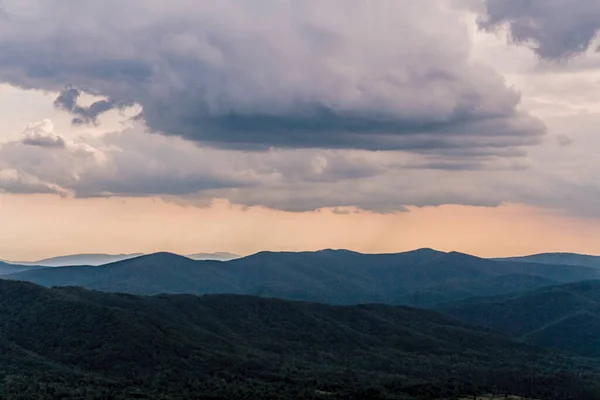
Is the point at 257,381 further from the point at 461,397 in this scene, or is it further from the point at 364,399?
the point at 461,397

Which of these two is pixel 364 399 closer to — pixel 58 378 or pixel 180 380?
pixel 180 380

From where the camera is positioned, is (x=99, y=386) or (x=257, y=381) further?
(x=257, y=381)

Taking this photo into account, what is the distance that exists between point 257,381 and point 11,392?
57846mm

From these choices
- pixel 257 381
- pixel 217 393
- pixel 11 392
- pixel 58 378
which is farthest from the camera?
pixel 257 381

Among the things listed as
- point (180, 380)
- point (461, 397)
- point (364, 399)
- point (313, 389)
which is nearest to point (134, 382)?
point (180, 380)

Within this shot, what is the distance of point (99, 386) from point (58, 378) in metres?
10.9

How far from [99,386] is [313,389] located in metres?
44.4

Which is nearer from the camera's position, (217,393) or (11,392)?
(11,392)

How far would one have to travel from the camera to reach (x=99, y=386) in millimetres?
181250

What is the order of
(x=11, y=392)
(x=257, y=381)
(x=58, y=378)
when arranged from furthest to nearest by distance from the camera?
(x=257, y=381) < (x=58, y=378) < (x=11, y=392)

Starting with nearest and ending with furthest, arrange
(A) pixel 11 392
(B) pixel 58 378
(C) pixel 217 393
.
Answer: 1. (A) pixel 11 392
2. (C) pixel 217 393
3. (B) pixel 58 378

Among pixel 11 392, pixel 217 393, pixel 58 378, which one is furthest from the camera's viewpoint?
pixel 58 378

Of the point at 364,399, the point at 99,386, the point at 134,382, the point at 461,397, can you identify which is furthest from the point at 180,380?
the point at 461,397

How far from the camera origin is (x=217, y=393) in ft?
573
